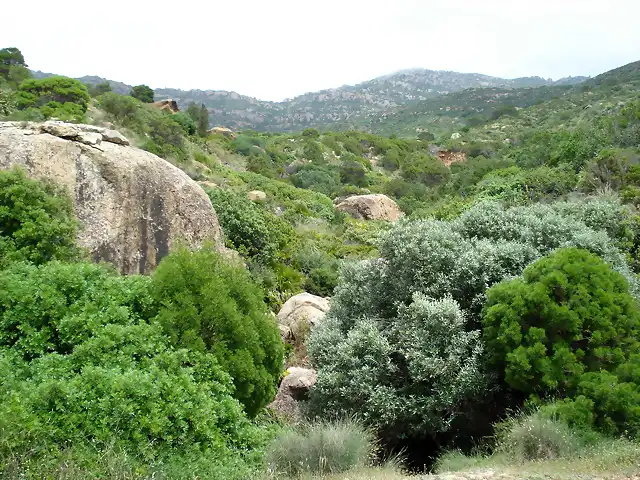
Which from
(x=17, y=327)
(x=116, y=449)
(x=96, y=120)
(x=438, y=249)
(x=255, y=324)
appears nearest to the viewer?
(x=116, y=449)

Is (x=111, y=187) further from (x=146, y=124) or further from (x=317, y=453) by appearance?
(x=146, y=124)

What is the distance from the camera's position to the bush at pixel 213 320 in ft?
22.6

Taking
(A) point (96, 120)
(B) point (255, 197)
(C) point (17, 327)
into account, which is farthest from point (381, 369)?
(A) point (96, 120)

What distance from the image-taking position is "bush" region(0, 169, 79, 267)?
7.82 meters

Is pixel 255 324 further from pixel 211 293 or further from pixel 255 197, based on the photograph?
pixel 255 197

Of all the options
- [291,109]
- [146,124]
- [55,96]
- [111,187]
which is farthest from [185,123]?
[291,109]

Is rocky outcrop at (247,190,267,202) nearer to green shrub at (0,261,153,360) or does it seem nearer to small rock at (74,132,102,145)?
small rock at (74,132,102,145)

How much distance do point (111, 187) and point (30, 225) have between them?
8.96 ft

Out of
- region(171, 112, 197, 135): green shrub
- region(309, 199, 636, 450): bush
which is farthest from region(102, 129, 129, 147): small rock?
region(171, 112, 197, 135): green shrub

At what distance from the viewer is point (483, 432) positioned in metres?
8.77

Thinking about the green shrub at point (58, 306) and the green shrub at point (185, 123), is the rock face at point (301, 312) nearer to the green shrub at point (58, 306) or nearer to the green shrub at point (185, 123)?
the green shrub at point (58, 306)

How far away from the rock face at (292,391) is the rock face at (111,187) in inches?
140

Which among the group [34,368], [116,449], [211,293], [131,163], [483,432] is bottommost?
[483,432]

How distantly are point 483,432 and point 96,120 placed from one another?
81.1 ft
